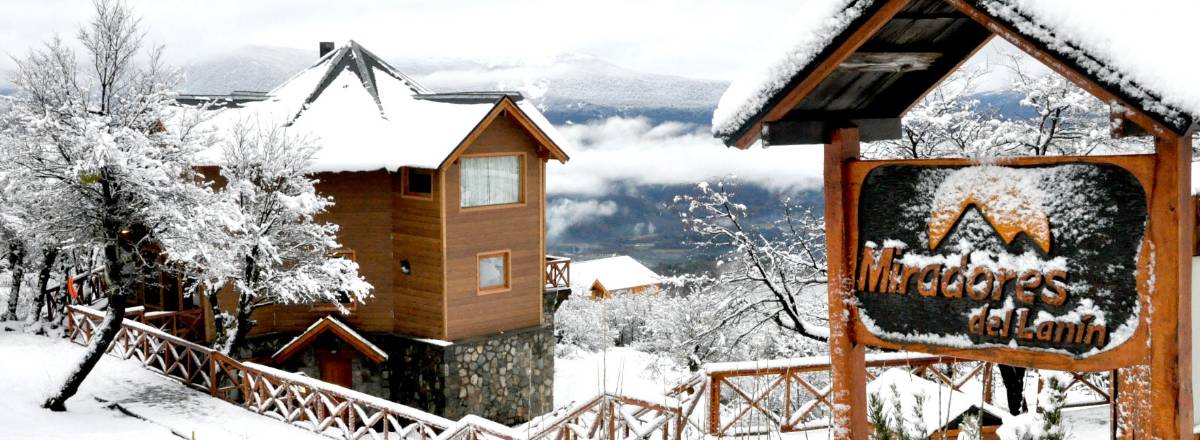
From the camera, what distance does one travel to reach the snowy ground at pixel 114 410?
15.5m

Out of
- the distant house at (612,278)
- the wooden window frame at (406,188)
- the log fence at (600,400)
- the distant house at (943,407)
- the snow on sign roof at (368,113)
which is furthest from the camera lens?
the distant house at (612,278)

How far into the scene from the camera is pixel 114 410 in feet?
56.5

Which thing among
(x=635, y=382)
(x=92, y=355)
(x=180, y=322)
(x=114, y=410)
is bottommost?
(x=635, y=382)

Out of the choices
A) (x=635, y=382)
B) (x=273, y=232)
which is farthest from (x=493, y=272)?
(x=635, y=382)

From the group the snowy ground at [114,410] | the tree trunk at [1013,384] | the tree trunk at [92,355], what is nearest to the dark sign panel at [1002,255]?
the tree trunk at [1013,384]

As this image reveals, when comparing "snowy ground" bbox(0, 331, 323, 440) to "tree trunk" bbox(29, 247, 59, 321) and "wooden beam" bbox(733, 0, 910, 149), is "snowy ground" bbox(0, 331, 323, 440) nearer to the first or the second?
"tree trunk" bbox(29, 247, 59, 321)

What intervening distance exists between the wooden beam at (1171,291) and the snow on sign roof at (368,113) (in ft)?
58.8

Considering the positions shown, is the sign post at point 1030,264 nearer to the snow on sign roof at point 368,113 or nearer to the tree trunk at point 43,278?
the snow on sign roof at point 368,113

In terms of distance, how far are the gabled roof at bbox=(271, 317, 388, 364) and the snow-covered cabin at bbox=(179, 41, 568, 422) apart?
0.03 m

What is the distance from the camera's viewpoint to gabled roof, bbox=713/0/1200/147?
156 inches

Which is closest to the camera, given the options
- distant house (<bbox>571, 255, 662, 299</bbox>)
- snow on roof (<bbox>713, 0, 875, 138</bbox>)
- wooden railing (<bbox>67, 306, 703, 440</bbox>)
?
snow on roof (<bbox>713, 0, 875, 138</bbox>)

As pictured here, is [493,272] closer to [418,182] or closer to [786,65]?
[418,182]

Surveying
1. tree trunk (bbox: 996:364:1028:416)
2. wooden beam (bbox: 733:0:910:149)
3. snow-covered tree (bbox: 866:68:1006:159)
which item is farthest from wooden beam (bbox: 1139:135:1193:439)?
snow-covered tree (bbox: 866:68:1006:159)

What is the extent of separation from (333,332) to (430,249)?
10.1 ft
